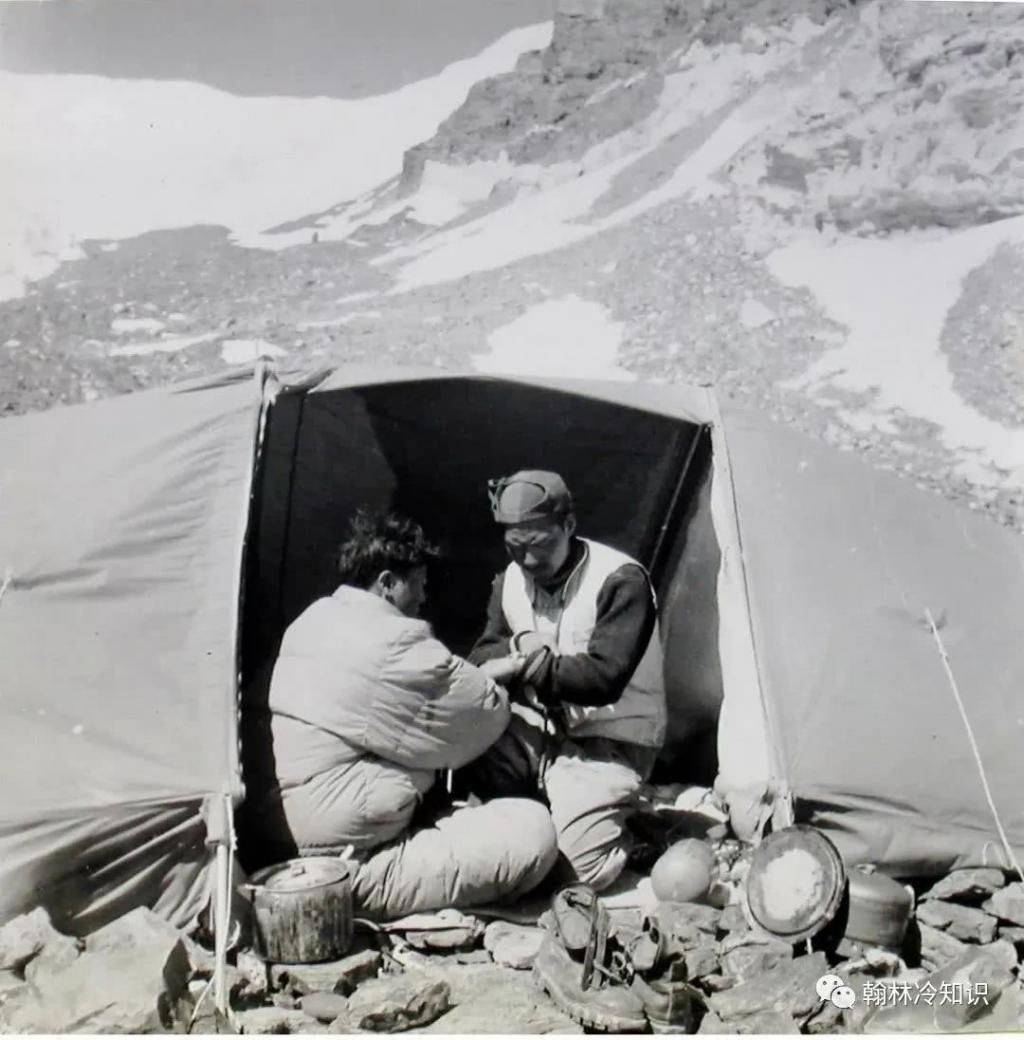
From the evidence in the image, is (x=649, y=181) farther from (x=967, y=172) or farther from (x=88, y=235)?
(x=88, y=235)

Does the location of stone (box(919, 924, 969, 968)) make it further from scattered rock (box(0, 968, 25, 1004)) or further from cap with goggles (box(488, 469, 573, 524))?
scattered rock (box(0, 968, 25, 1004))

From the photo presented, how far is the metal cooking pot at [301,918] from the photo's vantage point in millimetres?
2418

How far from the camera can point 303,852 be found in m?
2.64

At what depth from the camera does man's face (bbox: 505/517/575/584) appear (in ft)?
10.5

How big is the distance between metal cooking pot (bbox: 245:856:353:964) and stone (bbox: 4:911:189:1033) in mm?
188

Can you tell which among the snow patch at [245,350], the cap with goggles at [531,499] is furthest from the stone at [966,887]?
the snow patch at [245,350]

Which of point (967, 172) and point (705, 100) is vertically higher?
point (705, 100)

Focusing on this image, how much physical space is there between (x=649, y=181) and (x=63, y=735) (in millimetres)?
10880

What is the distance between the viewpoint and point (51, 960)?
231 centimetres

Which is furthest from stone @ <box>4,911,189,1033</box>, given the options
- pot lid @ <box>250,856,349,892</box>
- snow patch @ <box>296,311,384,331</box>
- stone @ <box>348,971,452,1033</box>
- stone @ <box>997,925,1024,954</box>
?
snow patch @ <box>296,311,384,331</box>

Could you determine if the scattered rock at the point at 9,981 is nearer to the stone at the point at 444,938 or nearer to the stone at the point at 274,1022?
the stone at the point at 274,1022

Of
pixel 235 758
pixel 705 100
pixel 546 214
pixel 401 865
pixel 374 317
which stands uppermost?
pixel 705 100


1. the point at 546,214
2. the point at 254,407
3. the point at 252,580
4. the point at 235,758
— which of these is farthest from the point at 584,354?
the point at 235,758

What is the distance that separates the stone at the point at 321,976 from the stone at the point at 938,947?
4.54 feet
